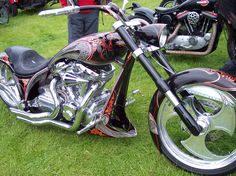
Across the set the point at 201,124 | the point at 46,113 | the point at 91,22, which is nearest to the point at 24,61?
the point at 46,113

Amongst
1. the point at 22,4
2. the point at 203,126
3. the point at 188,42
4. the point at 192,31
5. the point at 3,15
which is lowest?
the point at 22,4

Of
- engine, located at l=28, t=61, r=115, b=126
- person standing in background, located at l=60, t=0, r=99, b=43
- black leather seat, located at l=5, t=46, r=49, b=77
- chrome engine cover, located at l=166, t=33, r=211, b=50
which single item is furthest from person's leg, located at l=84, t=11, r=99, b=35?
chrome engine cover, located at l=166, t=33, r=211, b=50

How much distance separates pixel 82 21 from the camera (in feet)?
12.2

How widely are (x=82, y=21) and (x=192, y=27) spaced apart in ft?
5.60

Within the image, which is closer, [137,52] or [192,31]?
[137,52]

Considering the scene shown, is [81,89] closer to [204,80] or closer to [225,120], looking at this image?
[204,80]

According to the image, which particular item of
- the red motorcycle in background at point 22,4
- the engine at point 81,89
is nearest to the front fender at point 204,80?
the engine at point 81,89

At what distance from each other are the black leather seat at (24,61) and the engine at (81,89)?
0.96ft

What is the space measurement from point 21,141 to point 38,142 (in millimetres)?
168

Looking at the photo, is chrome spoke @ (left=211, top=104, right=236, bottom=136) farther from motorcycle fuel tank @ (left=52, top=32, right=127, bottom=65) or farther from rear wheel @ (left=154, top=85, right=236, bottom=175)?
motorcycle fuel tank @ (left=52, top=32, right=127, bottom=65)

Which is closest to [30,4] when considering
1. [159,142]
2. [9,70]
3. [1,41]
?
[1,41]

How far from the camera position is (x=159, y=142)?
262 centimetres

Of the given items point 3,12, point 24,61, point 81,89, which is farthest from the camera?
point 3,12

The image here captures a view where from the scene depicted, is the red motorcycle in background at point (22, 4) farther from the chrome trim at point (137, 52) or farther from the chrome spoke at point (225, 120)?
the chrome spoke at point (225, 120)
